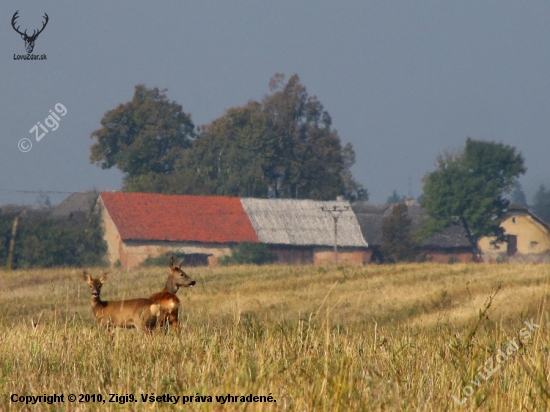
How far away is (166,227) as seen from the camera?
228 feet

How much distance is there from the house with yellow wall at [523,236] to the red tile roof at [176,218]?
28.3 metres

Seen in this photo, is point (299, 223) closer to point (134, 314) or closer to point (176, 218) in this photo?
point (176, 218)

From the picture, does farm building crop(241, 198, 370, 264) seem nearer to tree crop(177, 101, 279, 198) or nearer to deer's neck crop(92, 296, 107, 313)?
tree crop(177, 101, 279, 198)

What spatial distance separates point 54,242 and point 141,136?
25.4 m

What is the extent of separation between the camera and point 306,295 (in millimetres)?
28500

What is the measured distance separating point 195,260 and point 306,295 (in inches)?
1663

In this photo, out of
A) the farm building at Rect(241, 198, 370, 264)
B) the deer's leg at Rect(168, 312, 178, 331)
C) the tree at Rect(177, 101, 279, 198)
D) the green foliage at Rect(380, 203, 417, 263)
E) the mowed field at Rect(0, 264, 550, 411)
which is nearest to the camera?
the mowed field at Rect(0, 264, 550, 411)

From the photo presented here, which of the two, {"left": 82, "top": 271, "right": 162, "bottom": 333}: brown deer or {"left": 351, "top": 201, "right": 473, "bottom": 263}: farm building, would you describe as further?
{"left": 351, "top": 201, "right": 473, "bottom": 263}: farm building

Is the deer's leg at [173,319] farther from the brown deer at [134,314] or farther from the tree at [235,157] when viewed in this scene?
the tree at [235,157]

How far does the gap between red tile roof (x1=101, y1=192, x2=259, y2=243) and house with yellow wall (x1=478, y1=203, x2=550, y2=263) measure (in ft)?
92.9

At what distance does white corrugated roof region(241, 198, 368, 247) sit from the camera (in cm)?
7481

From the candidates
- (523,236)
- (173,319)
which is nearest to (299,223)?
(523,236)

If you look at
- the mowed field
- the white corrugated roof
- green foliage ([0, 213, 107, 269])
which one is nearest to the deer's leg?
the mowed field

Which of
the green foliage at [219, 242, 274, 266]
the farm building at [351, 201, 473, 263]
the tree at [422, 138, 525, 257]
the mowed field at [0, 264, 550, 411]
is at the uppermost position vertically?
the tree at [422, 138, 525, 257]
